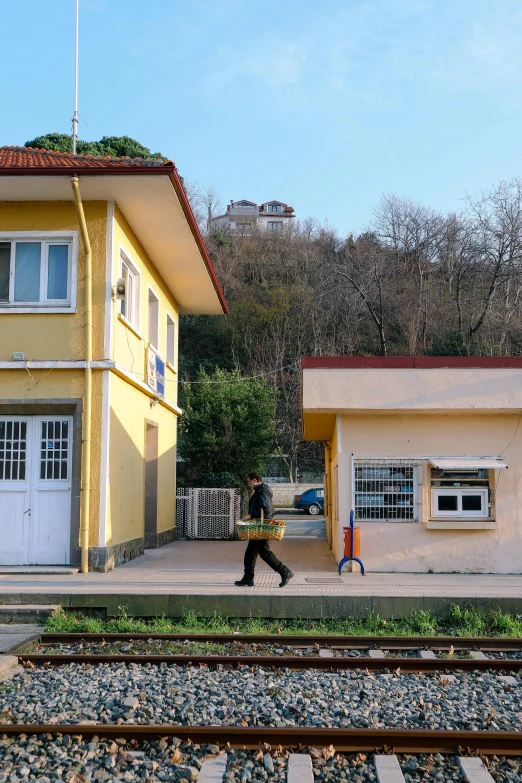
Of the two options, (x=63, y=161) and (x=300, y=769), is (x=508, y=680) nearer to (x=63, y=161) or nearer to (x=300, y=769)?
(x=300, y=769)

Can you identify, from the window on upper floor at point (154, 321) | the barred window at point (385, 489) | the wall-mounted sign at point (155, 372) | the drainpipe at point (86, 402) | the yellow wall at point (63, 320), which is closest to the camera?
the drainpipe at point (86, 402)

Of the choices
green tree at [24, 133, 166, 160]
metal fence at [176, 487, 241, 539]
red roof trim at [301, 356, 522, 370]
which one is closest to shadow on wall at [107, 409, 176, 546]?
metal fence at [176, 487, 241, 539]

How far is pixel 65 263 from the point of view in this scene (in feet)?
45.1

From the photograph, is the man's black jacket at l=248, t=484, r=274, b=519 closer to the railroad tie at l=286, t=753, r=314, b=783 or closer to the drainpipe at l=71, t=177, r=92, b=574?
the drainpipe at l=71, t=177, r=92, b=574

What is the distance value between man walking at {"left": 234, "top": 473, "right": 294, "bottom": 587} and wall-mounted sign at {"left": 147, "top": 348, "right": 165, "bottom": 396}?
19.4 feet

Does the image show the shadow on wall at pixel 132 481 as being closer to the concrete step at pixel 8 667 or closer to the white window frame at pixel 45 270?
the white window frame at pixel 45 270

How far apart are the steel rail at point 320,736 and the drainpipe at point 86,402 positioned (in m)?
7.05

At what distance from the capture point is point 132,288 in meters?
15.7

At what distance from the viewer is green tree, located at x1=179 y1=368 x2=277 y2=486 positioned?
27188mm

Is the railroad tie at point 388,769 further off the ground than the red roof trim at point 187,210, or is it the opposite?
the red roof trim at point 187,210

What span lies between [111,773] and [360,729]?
180cm

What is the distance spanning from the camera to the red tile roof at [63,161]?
40.6 ft

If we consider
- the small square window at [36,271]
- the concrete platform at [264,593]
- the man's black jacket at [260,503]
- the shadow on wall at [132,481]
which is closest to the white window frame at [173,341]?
the shadow on wall at [132,481]

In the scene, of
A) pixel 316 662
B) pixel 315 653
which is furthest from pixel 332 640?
pixel 316 662
